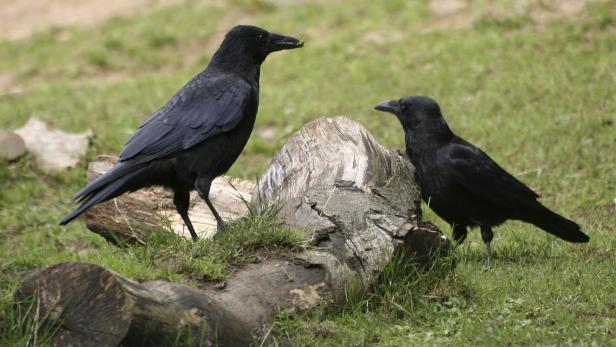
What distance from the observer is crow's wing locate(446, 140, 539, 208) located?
273 inches

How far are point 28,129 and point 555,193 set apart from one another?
18.6 ft

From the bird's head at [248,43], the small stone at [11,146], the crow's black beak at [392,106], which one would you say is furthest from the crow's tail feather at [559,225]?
the small stone at [11,146]

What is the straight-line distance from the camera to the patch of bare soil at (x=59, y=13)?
16047 mm

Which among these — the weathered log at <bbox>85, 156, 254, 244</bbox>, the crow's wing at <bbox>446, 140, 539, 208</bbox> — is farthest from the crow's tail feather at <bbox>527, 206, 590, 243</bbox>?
the weathered log at <bbox>85, 156, 254, 244</bbox>

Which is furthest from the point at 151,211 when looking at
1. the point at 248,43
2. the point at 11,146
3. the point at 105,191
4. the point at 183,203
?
the point at 11,146

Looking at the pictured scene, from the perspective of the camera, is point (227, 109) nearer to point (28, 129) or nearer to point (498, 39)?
point (28, 129)

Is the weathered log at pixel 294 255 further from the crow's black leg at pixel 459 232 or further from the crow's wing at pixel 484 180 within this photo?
the crow's black leg at pixel 459 232

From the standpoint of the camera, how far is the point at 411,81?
38.3 feet

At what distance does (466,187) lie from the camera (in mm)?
6957

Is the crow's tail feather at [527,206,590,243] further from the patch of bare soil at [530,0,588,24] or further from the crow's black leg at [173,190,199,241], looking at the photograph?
the patch of bare soil at [530,0,588,24]

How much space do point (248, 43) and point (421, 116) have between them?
146 centimetres

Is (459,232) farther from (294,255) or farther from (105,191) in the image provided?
(105,191)

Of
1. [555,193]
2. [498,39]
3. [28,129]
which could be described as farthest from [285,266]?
[498,39]

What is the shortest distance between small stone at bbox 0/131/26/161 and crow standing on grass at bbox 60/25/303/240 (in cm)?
380
